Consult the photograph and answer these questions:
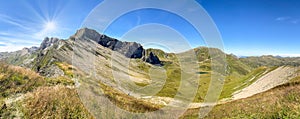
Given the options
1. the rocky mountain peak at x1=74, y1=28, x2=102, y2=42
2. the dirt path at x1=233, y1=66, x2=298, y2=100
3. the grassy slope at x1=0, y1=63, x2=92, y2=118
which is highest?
the rocky mountain peak at x1=74, y1=28, x2=102, y2=42

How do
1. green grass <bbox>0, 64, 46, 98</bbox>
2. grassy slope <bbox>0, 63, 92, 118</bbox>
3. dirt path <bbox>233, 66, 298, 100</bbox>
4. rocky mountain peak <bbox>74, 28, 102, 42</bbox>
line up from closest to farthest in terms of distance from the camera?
1. grassy slope <bbox>0, 63, 92, 118</bbox>
2. green grass <bbox>0, 64, 46, 98</bbox>
3. rocky mountain peak <bbox>74, 28, 102, 42</bbox>
4. dirt path <bbox>233, 66, 298, 100</bbox>

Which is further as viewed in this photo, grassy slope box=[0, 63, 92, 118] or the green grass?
the green grass

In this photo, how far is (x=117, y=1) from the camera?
1566 centimetres

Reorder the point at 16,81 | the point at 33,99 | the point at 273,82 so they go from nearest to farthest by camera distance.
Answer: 1. the point at 33,99
2. the point at 16,81
3. the point at 273,82

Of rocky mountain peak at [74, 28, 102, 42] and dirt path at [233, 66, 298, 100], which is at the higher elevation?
rocky mountain peak at [74, 28, 102, 42]

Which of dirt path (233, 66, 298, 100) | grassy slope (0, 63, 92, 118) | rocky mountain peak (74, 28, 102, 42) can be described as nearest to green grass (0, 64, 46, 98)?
grassy slope (0, 63, 92, 118)

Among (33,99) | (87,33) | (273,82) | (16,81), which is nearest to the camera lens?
(33,99)

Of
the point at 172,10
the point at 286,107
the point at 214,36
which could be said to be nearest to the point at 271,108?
the point at 286,107

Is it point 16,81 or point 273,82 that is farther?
point 273,82

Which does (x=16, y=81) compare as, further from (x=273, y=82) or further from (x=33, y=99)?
(x=273, y=82)

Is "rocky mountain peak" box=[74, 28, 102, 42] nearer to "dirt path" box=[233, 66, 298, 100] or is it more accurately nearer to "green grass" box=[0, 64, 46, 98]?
"green grass" box=[0, 64, 46, 98]

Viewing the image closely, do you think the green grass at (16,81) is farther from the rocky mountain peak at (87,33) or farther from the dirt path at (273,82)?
the dirt path at (273,82)

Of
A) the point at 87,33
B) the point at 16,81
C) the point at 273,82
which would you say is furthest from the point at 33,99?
the point at 87,33

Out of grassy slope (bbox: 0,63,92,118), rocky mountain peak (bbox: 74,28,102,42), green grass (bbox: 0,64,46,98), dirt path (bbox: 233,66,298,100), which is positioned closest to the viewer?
grassy slope (bbox: 0,63,92,118)
